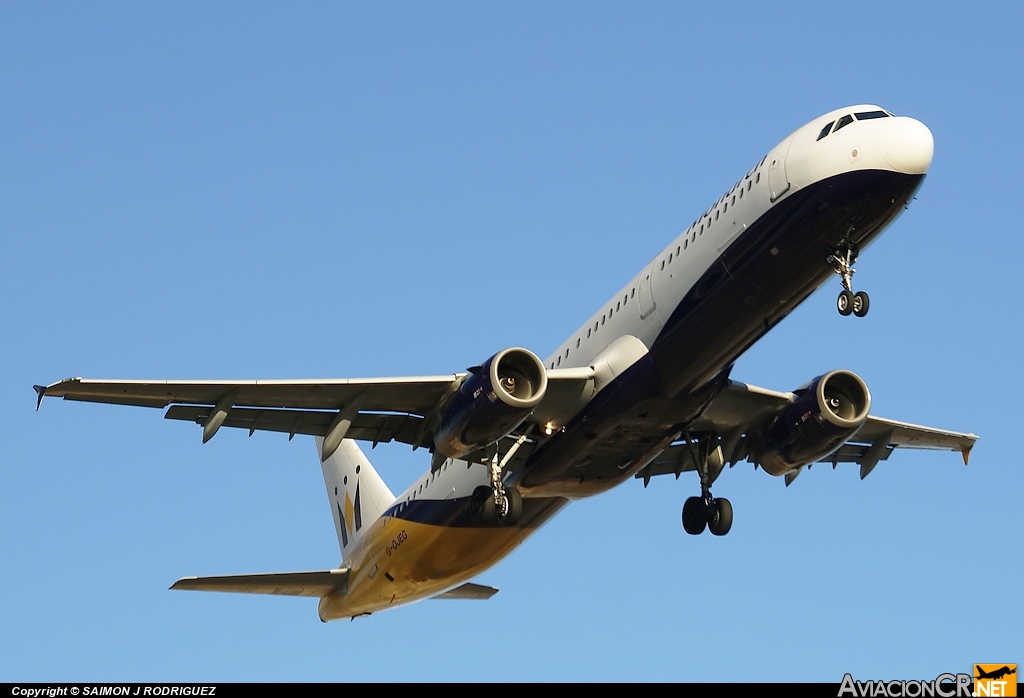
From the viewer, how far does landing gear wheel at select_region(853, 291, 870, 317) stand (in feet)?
90.2

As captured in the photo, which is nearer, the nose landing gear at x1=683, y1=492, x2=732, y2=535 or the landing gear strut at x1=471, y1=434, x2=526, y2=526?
the landing gear strut at x1=471, y1=434, x2=526, y2=526

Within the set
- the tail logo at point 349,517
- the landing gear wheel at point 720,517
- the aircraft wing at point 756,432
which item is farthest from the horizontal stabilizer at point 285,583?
the landing gear wheel at point 720,517

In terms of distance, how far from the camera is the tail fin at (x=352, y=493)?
1547 inches

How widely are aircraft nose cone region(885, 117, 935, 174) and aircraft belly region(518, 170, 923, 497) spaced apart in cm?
21

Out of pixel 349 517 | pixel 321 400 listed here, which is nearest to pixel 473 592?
pixel 349 517

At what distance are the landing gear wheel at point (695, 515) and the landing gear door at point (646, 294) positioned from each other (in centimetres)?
693

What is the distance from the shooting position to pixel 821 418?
32906mm

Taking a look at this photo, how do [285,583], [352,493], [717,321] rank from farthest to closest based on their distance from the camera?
[352,493] → [285,583] → [717,321]

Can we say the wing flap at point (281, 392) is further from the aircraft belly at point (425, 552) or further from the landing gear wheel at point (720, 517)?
the landing gear wheel at point (720, 517)

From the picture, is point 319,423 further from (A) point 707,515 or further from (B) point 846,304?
(B) point 846,304

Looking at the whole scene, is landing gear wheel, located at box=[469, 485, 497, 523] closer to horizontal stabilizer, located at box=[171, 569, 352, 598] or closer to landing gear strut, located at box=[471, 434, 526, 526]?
landing gear strut, located at box=[471, 434, 526, 526]

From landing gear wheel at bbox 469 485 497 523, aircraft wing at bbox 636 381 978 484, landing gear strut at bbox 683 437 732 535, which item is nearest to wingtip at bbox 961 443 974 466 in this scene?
aircraft wing at bbox 636 381 978 484

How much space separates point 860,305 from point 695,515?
9.06m

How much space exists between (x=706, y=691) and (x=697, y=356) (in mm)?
7996
